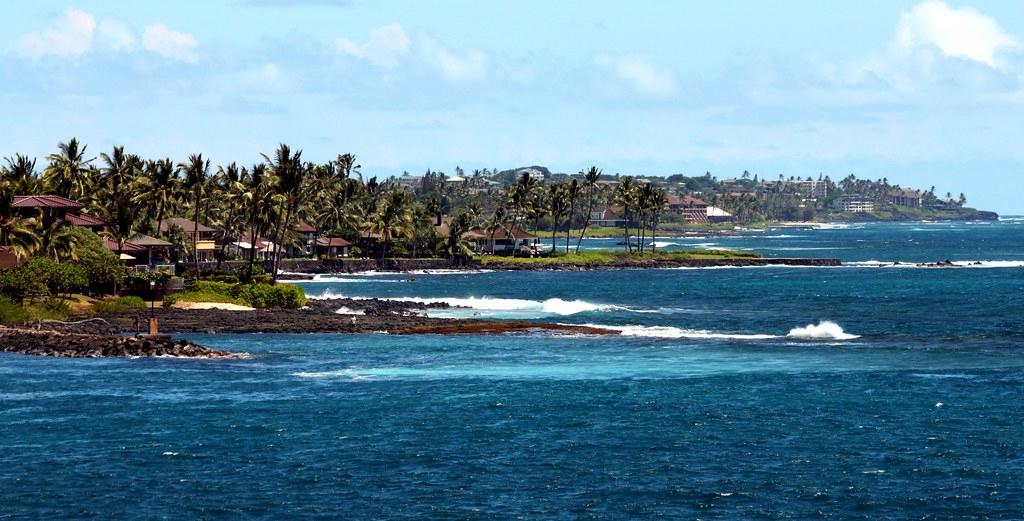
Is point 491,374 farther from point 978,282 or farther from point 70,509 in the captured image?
point 978,282

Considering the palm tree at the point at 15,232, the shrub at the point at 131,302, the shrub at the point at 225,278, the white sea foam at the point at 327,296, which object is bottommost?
the white sea foam at the point at 327,296

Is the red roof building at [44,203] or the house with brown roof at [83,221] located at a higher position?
the red roof building at [44,203]

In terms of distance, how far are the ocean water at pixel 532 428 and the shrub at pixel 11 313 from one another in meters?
13.2

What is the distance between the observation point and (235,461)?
4288cm

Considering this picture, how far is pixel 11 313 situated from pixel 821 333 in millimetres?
47150

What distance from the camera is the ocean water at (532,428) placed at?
37750mm

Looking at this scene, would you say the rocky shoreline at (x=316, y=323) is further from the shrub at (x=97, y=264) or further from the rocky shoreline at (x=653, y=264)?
the rocky shoreline at (x=653, y=264)

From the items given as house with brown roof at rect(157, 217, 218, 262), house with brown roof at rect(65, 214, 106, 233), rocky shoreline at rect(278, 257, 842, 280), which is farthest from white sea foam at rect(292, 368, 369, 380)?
rocky shoreline at rect(278, 257, 842, 280)

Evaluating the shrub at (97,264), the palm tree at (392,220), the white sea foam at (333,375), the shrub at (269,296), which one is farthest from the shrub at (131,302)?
the palm tree at (392,220)

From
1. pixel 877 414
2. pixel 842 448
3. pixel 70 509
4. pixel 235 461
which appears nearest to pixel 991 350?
pixel 877 414

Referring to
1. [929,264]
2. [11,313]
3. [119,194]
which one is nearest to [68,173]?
[119,194]

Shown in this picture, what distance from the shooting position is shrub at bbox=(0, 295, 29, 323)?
80.2 metres

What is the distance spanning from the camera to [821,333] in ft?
274

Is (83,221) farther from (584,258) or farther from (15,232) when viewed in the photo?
(584,258)
